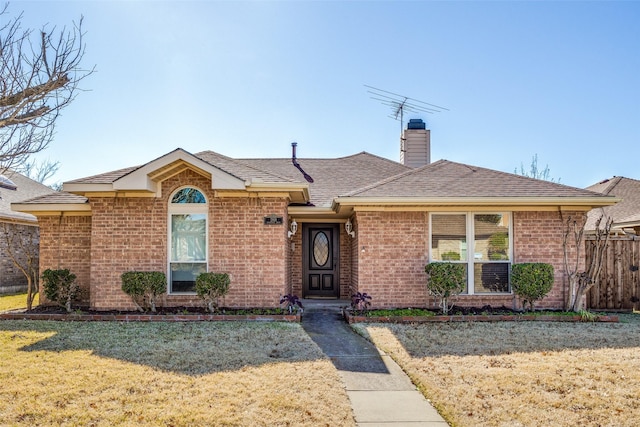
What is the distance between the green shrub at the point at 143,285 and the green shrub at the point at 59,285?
4.32ft

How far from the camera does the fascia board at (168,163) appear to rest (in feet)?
30.5

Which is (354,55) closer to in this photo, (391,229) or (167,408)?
(391,229)

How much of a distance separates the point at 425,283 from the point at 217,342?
4.99 m

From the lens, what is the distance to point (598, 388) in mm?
4980

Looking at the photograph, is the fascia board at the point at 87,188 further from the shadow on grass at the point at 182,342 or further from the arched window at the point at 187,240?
the shadow on grass at the point at 182,342

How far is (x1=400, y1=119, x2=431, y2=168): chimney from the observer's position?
53.8 feet

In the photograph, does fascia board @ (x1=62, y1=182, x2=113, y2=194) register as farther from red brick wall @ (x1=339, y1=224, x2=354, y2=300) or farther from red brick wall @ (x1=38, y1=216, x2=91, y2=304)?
red brick wall @ (x1=339, y1=224, x2=354, y2=300)

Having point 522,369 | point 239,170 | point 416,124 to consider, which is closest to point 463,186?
point 239,170

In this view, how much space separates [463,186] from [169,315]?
22.6 feet

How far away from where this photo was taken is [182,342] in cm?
706

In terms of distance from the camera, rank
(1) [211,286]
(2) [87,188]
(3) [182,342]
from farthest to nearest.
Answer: (2) [87,188]
(1) [211,286]
(3) [182,342]

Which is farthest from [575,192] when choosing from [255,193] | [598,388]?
[255,193]

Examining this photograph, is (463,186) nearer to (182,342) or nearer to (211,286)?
(211,286)

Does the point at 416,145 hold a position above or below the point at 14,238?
above
